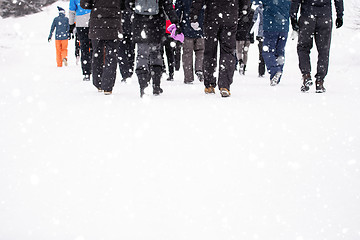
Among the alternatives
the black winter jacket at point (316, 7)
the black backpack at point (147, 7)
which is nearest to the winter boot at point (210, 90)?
the black backpack at point (147, 7)

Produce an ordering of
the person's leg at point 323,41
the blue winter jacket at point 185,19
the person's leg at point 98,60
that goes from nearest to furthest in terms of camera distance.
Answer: the person's leg at point 98,60
the person's leg at point 323,41
the blue winter jacket at point 185,19

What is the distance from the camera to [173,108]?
481cm

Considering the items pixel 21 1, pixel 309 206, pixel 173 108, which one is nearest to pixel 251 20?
pixel 173 108

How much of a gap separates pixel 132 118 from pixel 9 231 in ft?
7.96

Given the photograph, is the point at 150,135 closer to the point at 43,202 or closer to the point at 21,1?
the point at 43,202

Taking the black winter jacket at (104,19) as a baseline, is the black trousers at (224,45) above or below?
below

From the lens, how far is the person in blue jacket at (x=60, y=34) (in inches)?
563

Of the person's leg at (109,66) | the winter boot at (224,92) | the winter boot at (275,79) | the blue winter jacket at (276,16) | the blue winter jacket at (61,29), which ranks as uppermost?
the blue winter jacket at (276,16)

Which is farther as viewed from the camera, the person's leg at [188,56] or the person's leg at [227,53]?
the person's leg at [188,56]

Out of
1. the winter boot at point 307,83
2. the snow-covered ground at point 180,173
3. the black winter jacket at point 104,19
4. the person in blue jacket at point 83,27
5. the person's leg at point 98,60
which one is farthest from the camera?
the person in blue jacket at point 83,27

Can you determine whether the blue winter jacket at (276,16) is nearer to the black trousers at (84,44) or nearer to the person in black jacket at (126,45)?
the person in black jacket at (126,45)

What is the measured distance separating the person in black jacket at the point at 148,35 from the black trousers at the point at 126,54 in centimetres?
231

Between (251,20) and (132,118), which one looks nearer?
(132,118)

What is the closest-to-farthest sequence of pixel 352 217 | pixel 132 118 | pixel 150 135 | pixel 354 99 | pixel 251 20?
pixel 352 217 < pixel 150 135 < pixel 132 118 < pixel 354 99 < pixel 251 20
